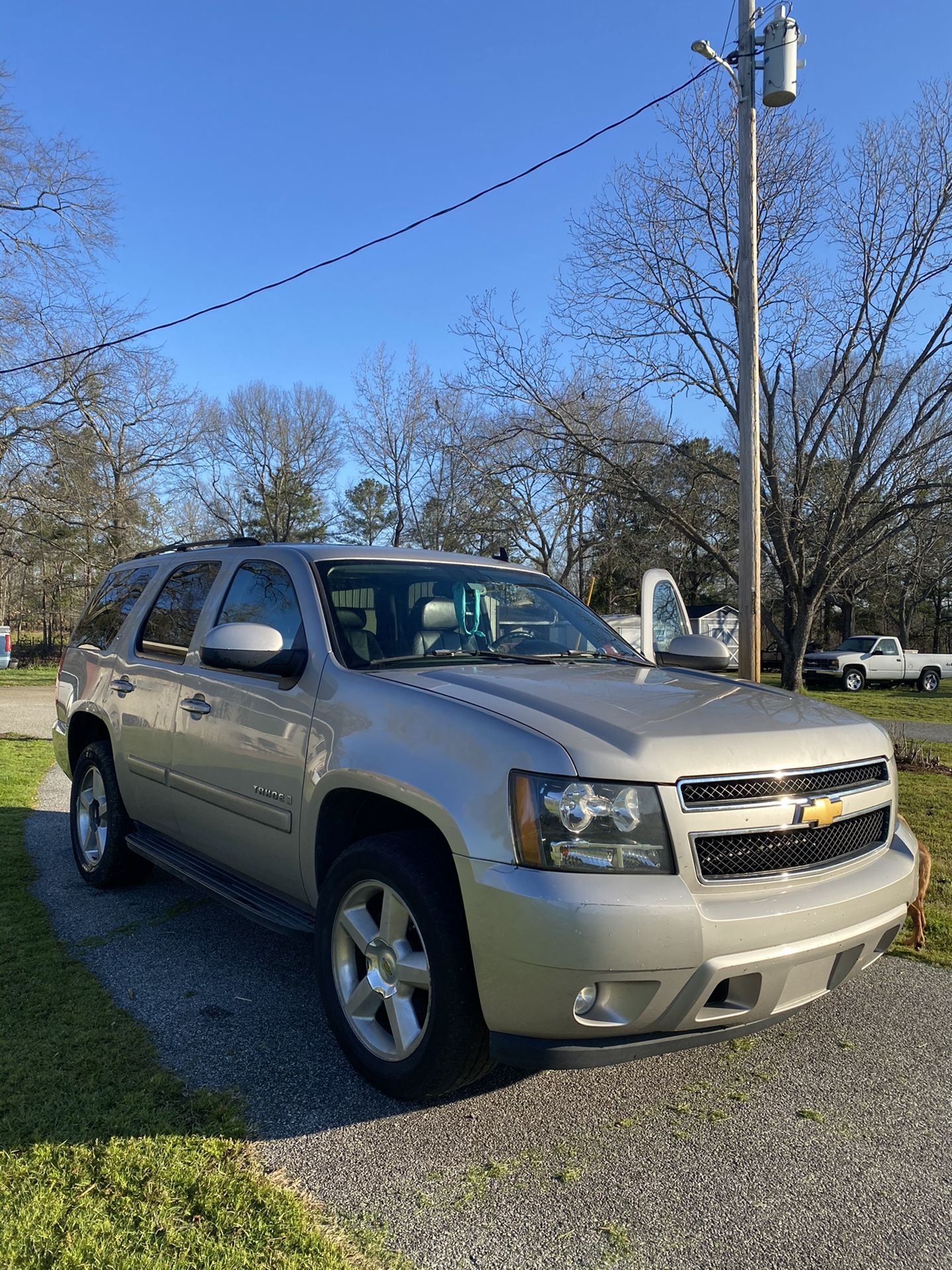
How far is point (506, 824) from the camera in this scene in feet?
8.21

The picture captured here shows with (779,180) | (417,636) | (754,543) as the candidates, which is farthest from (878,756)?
(779,180)

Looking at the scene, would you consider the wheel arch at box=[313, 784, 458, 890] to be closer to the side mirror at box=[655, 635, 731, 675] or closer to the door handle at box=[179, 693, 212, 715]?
the door handle at box=[179, 693, 212, 715]

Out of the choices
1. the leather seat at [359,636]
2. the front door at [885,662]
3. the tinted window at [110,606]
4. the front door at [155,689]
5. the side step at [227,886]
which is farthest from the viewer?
the front door at [885,662]

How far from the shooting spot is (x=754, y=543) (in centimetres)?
805

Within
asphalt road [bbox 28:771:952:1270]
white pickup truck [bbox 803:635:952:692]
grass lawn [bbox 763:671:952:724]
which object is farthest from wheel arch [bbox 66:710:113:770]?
white pickup truck [bbox 803:635:952:692]

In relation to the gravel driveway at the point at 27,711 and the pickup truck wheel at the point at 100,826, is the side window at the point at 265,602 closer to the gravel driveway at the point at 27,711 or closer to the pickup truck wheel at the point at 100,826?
the pickup truck wheel at the point at 100,826

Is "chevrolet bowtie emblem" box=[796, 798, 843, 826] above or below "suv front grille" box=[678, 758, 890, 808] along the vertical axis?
below

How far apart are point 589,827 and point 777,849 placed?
62 centimetres

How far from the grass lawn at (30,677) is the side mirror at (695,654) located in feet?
76.6

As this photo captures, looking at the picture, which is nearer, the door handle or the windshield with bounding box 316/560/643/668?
the windshield with bounding box 316/560/643/668

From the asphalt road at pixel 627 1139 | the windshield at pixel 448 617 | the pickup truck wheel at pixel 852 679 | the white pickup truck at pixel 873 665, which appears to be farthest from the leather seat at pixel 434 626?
the pickup truck wheel at pixel 852 679

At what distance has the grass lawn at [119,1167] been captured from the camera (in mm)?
2178

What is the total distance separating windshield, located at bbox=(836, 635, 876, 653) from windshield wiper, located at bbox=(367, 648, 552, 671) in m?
27.8

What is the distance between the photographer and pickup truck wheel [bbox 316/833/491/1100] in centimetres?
261
